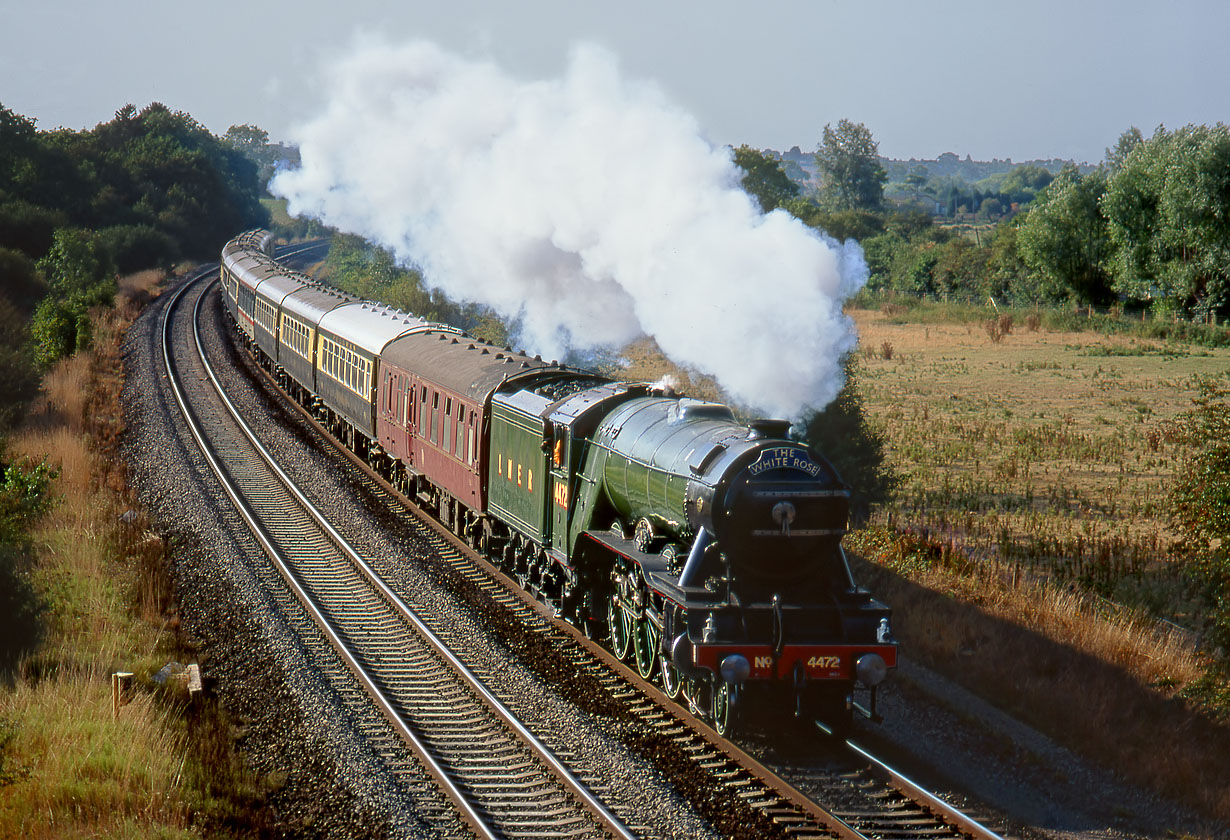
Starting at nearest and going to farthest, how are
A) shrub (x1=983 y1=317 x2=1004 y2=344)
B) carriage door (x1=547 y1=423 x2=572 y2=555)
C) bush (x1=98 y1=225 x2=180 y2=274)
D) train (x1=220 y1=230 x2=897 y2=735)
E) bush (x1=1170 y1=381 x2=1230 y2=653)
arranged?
train (x1=220 y1=230 x2=897 y2=735) < bush (x1=1170 y1=381 x2=1230 y2=653) < carriage door (x1=547 y1=423 x2=572 y2=555) < shrub (x1=983 y1=317 x2=1004 y2=344) < bush (x1=98 y1=225 x2=180 y2=274)

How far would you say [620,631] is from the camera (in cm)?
1278

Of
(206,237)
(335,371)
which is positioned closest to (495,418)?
(335,371)

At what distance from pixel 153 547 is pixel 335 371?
35.4ft

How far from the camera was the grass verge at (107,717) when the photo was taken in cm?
866

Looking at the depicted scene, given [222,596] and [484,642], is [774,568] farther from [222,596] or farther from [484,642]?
[222,596]

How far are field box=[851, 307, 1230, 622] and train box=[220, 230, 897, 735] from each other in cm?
550

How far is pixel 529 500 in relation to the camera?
48.9 ft

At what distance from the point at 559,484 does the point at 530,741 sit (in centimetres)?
412

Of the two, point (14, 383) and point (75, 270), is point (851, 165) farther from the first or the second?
point (14, 383)

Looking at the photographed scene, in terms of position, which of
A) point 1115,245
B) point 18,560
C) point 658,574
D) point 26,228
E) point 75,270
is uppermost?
point 1115,245

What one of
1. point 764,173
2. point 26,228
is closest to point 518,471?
point 26,228

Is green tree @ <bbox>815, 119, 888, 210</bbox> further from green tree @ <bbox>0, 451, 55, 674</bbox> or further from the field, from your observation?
green tree @ <bbox>0, 451, 55, 674</bbox>

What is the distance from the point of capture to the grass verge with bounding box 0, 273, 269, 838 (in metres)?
8.66

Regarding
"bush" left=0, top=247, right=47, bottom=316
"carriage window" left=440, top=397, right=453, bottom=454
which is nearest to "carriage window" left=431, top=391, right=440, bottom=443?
"carriage window" left=440, top=397, right=453, bottom=454
